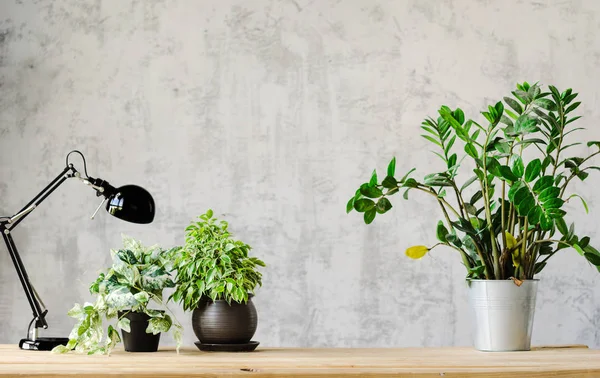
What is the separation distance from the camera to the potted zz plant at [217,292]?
5.54 feet

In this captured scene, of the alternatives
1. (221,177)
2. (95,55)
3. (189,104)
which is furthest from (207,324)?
(95,55)

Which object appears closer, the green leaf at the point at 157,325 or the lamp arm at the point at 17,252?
the green leaf at the point at 157,325

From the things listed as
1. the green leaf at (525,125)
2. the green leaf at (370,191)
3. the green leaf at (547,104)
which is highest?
the green leaf at (547,104)

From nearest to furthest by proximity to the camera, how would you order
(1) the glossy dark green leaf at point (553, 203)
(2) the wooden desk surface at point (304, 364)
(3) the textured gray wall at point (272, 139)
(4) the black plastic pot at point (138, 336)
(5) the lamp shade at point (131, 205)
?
1. (2) the wooden desk surface at point (304, 364)
2. (1) the glossy dark green leaf at point (553, 203)
3. (4) the black plastic pot at point (138, 336)
4. (5) the lamp shade at point (131, 205)
5. (3) the textured gray wall at point (272, 139)

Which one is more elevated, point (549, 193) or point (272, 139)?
point (272, 139)

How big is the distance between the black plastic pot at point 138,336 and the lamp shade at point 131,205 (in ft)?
0.81

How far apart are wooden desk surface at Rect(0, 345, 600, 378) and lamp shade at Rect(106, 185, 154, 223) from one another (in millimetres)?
336

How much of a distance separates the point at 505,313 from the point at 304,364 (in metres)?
0.56

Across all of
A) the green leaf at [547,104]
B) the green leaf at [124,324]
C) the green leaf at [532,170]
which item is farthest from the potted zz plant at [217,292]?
the green leaf at [547,104]

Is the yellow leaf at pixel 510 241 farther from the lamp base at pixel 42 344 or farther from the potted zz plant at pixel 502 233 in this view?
Result: the lamp base at pixel 42 344

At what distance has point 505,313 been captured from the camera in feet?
5.65

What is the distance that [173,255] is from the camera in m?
1.77

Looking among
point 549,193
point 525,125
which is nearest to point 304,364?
point 549,193

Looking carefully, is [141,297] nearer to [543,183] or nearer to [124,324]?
[124,324]
